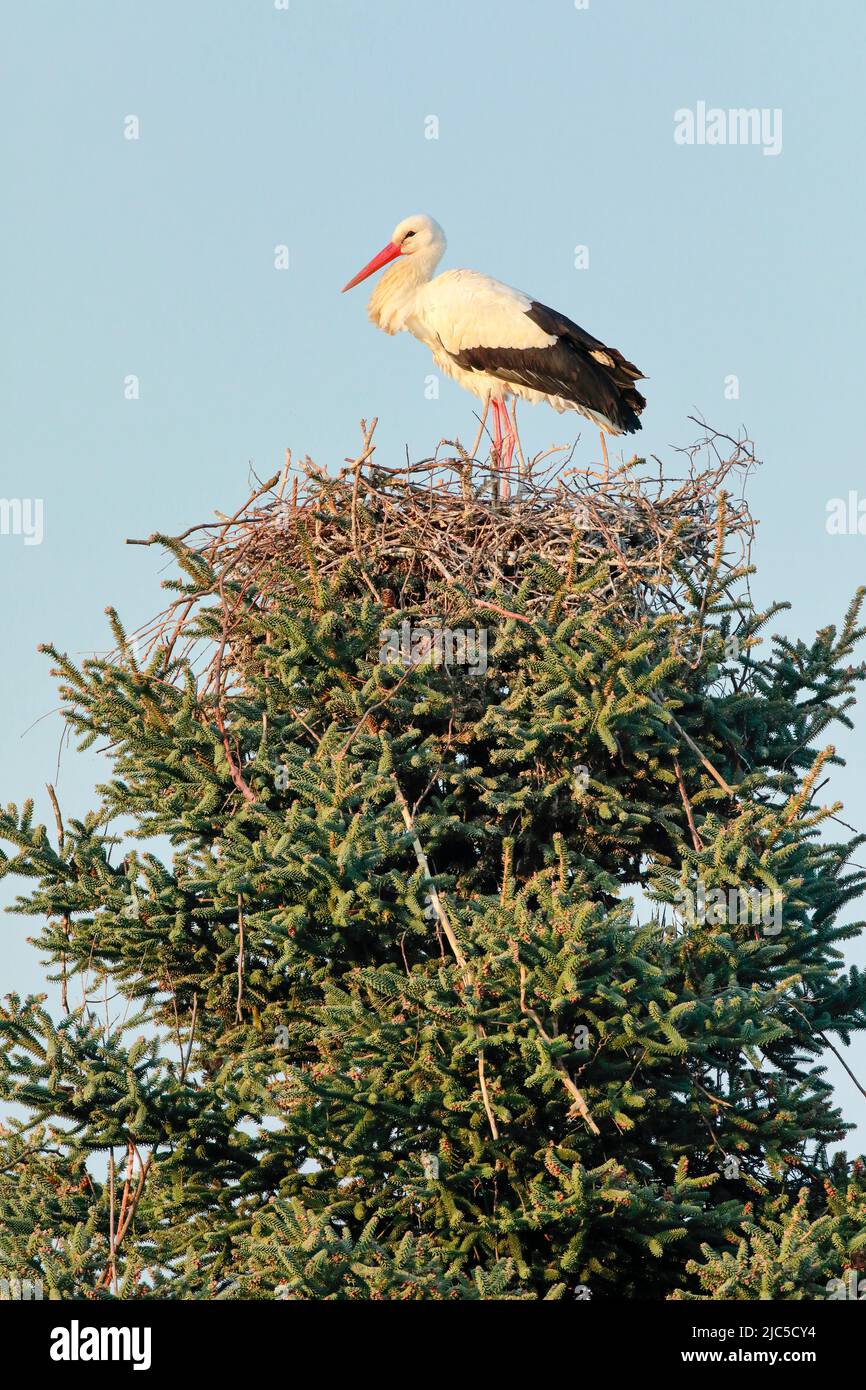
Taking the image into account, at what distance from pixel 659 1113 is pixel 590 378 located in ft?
20.9

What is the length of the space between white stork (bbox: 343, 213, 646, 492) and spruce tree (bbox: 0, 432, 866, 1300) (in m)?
2.46

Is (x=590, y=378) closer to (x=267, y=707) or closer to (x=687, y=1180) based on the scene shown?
(x=267, y=707)

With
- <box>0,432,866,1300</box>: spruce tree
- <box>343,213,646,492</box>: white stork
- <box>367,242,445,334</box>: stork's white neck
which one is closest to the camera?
<box>0,432,866,1300</box>: spruce tree

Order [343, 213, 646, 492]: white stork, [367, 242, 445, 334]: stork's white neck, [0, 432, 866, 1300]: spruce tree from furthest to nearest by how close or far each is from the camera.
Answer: [367, 242, 445, 334]: stork's white neck, [343, 213, 646, 492]: white stork, [0, 432, 866, 1300]: spruce tree

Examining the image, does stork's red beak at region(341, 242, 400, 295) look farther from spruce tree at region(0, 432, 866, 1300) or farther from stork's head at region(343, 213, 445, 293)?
spruce tree at region(0, 432, 866, 1300)

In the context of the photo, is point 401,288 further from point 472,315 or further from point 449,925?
point 449,925

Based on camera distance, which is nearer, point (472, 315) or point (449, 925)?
point (449, 925)

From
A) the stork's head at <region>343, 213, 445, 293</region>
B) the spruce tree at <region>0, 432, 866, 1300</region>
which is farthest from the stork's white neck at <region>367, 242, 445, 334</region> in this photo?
the spruce tree at <region>0, 432, 866, 1300</region>

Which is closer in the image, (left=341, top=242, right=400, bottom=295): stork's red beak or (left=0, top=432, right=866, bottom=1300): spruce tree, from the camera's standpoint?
(left=0, top=432, right=866, bottom=1300): spruce tree

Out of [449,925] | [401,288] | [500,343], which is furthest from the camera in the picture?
[401,288]

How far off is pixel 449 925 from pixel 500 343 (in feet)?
20.4

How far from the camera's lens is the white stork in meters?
13.3

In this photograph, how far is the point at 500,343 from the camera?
44.4 ft

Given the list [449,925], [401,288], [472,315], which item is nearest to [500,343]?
[472,315]
